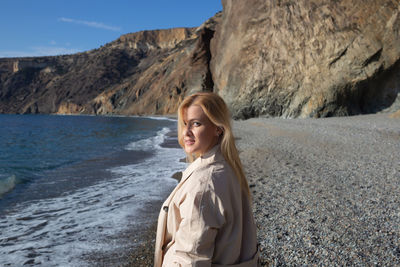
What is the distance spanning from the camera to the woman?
133 centimetres

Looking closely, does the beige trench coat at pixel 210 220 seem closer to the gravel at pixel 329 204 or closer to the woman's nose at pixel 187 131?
the woman's nose at pixel 187 131

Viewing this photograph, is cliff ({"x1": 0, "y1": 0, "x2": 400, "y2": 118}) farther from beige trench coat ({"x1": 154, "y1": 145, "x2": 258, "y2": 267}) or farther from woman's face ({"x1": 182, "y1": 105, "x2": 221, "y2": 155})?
beige trench coat ({"x1": 154, "y1": 145, "x2": 258, "y2": 267})

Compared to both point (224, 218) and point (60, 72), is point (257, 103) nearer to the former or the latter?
point (224, 218)

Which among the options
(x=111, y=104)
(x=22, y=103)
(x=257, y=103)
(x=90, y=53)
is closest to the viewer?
(x=257, y=103)

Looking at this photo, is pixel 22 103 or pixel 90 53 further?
pixel 90 53

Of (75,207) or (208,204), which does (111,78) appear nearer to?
(75,207)

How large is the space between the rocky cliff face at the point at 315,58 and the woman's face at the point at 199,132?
21.2 m

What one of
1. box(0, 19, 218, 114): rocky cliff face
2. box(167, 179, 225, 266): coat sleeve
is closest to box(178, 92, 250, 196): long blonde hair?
box(167, 179, 225, 266): coat sleeve

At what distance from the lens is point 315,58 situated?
22.4 metres

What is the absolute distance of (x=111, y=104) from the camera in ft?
283

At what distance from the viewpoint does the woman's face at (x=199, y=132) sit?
1614 millimetres

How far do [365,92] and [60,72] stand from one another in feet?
413

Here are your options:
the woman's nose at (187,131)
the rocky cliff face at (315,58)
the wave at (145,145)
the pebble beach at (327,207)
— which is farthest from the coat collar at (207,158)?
the rocky cliff face at (315,58)

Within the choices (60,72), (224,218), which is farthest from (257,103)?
(60,72)
